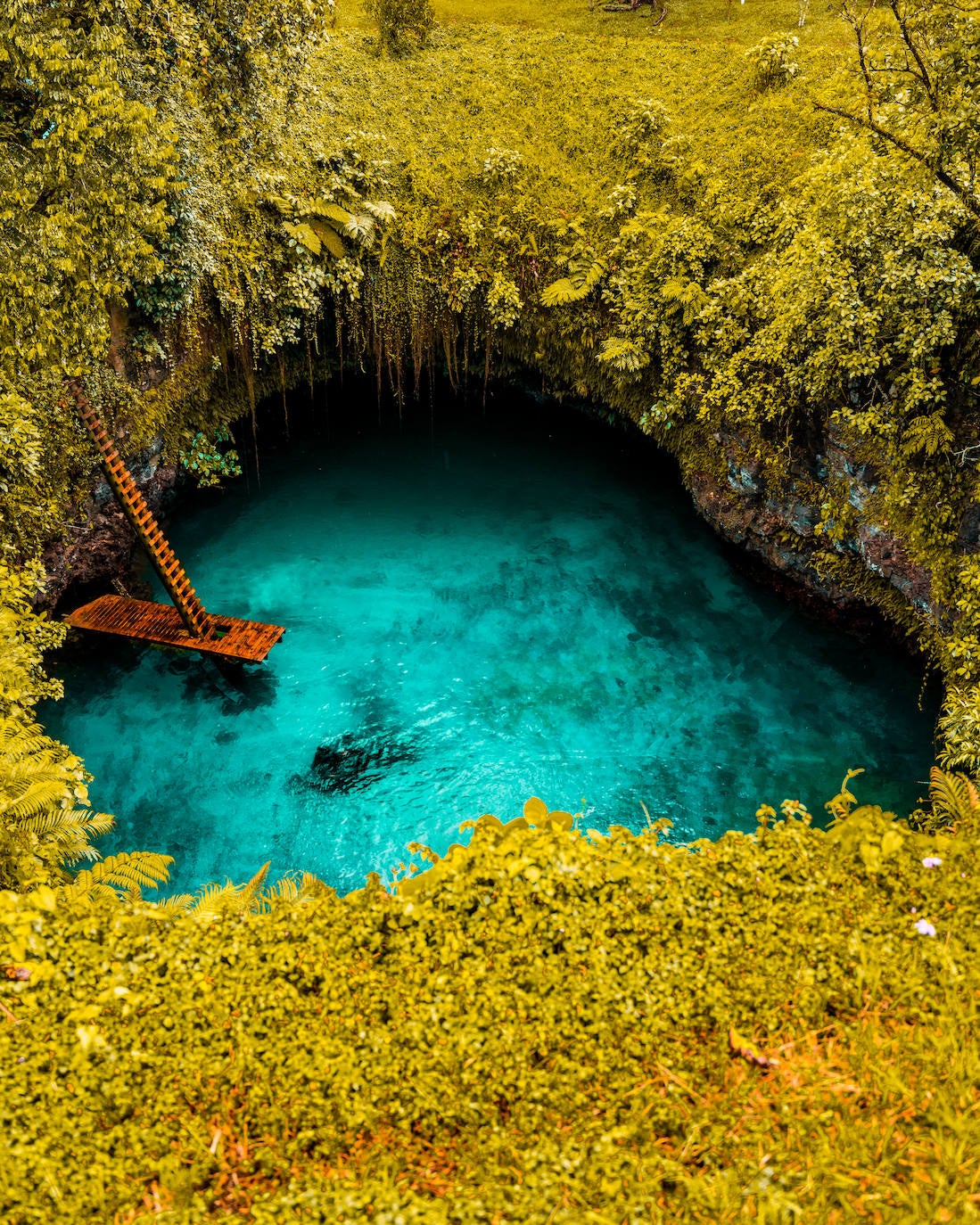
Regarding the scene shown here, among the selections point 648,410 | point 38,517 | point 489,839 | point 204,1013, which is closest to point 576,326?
point 648,410

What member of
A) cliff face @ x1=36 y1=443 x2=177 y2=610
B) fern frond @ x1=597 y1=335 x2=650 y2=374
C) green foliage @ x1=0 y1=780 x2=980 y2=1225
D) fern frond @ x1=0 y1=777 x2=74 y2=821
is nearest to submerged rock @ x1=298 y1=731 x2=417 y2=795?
fern frond @ x1=0 y1=777 x2=74 y2=821

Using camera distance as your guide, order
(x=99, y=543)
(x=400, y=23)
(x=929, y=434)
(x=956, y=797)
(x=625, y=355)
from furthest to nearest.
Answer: (x=400, y=23) → (x=625, y=355) → (x=99, y=543) → (x=929, y=434) → (x=956, y=797)

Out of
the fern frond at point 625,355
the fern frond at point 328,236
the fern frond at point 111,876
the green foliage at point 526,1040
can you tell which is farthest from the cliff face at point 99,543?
the green foliage at point 526,1040

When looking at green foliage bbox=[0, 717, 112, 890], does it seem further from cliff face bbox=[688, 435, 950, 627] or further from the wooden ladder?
cliff face bbox=[688, 435, 950, 627]

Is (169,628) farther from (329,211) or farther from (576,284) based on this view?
(576,284)

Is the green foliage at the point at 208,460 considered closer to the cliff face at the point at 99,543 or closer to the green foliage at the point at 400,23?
the cliff face at the point at 99,543

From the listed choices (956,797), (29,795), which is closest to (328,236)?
(29,795)
